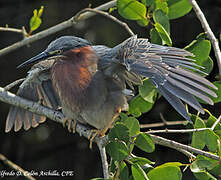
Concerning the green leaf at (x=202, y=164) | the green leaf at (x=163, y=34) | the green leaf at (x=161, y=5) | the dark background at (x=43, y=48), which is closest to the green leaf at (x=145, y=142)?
the green leaf at (x=202, y=164)

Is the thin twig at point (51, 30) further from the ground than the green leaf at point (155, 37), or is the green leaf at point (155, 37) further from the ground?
the thin twig at point (51, 30)

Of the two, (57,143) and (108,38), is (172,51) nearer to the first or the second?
(108,38)

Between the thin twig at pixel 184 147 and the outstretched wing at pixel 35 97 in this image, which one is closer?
the thin twig at pixel 184 147

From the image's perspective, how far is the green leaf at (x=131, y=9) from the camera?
6.86 feet

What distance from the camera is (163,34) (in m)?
1.99

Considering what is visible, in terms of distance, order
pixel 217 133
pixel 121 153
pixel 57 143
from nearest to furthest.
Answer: pixel 121 153 → pixel 217 133 → pixel 57 143

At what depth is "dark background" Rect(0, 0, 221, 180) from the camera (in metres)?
3.43

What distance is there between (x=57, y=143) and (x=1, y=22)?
1.35 meters

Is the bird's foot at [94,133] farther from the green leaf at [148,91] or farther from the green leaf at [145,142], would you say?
the green leaf at [145,142]

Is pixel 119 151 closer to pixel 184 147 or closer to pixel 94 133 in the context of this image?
pixel 184 147

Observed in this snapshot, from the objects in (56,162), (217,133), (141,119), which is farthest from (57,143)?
(217,133)

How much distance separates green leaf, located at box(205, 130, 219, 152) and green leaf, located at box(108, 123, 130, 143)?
0.36m

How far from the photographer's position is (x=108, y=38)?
138 inches

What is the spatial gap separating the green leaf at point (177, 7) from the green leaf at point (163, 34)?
265 mm
